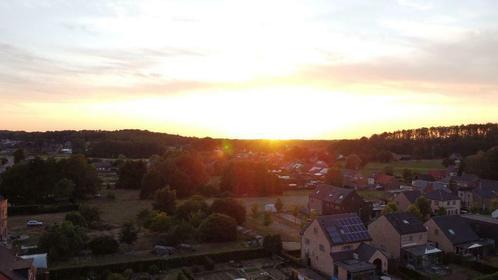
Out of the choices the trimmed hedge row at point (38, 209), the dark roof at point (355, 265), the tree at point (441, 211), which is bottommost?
the trimmed hedge row at point (38, 209)

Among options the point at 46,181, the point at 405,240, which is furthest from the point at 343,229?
the point at 46,181

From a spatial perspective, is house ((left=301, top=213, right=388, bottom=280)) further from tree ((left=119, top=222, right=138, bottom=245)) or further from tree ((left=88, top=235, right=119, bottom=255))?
tree ((left=88, top=235, right=119, bottom=255))

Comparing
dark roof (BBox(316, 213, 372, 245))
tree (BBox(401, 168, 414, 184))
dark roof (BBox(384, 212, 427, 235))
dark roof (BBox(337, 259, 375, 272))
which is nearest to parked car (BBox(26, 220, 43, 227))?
dark roof (BBox(316, 213, 372, 245))

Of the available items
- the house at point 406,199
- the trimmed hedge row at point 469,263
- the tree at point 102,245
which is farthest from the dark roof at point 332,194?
the tree at point 102,245

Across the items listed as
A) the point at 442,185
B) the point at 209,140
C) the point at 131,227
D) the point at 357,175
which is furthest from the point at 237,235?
the point at 209,140

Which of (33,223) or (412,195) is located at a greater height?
(412,195)

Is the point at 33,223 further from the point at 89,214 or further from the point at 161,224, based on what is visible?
the point at 161,224

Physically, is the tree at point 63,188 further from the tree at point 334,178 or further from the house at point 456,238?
the house at point 456,238
